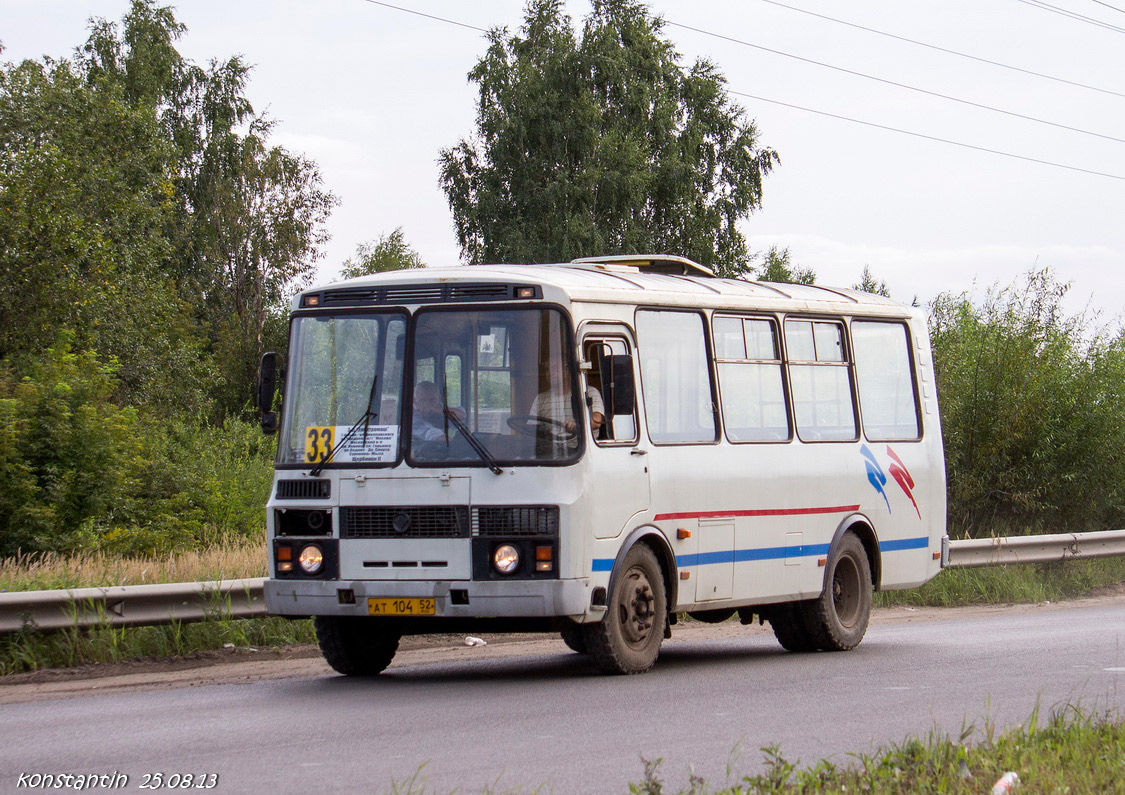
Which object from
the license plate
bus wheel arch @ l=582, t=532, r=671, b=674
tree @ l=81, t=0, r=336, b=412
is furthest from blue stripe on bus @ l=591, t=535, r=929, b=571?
tree @ l=81, t=0, r=336, b=412

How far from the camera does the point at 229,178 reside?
6003cm

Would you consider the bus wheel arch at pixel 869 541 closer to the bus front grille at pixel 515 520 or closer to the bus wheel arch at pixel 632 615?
the bus wheel arch at pixel 632 615

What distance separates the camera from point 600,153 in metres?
50.7

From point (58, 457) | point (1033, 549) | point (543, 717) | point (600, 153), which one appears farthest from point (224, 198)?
point (543, 717)

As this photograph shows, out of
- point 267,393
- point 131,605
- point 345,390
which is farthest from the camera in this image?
point 131,605

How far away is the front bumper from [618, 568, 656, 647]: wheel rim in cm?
44

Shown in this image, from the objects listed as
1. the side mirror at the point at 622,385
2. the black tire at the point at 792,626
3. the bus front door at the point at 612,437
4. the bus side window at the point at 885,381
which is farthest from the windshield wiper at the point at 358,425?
the bus side window at the point at 885,381

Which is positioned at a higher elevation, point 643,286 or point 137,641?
point 643,286

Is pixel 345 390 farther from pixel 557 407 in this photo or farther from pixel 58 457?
pixel 58 457

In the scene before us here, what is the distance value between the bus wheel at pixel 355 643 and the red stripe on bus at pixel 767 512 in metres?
2.25

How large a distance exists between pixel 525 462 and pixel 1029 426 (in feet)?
57.2

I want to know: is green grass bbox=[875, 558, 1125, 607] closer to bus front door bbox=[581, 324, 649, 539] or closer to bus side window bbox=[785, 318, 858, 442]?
bus side window bbox=[785, 318, 858, 442]

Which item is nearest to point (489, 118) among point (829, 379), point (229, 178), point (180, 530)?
point (229, 178)

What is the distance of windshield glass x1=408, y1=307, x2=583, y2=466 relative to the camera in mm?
10945
